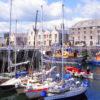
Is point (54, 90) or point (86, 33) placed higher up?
point (86, 33)

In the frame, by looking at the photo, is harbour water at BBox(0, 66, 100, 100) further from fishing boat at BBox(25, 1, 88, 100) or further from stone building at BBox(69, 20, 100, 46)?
stone building at BBox(69, 20, 100, 46)

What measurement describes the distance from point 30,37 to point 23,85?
403 ft

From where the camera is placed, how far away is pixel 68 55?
111 metres

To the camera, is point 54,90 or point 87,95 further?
point 87,95

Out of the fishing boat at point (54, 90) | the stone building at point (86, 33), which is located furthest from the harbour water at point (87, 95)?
the stone building at point (86, 33)

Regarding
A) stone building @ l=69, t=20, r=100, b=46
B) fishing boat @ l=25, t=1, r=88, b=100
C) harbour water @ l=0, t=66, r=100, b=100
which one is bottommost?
harbour water @ l=0, t=66, r=100, b=100

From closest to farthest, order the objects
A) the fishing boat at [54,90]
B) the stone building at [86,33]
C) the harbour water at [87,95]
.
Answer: the fishing boat at [54,90] → the harbour water at [87,95] → the stone building at [86,33]

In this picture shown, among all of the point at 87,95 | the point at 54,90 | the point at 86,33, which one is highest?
the point at 86,33

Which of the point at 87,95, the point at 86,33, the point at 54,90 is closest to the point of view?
the point at 54,90

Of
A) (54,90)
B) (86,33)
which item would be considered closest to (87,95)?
(54,90)

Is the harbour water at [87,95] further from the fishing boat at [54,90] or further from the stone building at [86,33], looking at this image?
the stone building at [86,33]

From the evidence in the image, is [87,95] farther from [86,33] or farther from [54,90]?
[86,33]

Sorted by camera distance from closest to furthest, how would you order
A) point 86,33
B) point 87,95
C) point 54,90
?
1. point 54,90
2. point 87,95
3. point 86,33

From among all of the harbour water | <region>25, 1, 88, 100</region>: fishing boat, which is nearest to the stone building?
the harbour water
